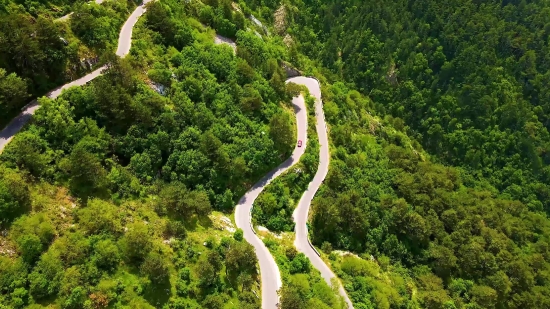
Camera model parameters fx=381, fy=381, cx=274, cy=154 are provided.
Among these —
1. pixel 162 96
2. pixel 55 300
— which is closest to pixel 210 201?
pixel 162 96

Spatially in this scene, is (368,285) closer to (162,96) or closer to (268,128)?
(268,128)

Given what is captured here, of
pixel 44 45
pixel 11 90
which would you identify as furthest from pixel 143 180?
pixel 44 45

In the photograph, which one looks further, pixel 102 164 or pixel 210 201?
pixel 210 201

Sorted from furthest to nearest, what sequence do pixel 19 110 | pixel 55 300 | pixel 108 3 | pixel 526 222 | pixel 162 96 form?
pixel 526 222 < pixel 108 3 < pixel 162 96 < pixel 19 110 < pixel 55 300

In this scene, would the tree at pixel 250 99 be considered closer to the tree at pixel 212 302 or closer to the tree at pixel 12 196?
the tree at pixel 212 302

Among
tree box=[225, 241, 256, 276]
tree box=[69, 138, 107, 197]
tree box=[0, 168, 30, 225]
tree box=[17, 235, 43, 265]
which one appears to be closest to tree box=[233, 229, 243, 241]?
tree box=[225, 241, 256, 276]

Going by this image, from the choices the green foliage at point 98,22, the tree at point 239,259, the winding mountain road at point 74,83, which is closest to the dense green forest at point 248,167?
the tree at point 239,259

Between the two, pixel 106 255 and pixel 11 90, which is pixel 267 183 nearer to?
pixel 106 255

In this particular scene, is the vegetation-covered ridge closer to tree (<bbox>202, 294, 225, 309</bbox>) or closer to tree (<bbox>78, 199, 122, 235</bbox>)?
tree (<bbox>202, 294, 225, 309</bbox>)
